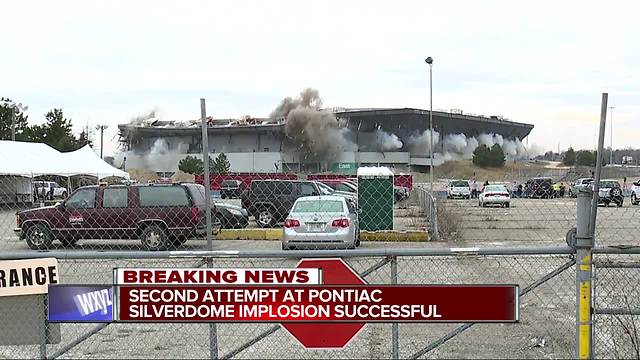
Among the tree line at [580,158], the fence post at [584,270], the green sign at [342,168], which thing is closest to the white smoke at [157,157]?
the green sign at [342,168]

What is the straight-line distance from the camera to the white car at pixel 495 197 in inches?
1521

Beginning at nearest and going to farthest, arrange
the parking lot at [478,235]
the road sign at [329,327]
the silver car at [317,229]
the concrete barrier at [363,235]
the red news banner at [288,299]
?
1. the red news banner at [288,299]
2. the road sign at [329,327]
3. the silver car at [317,229]
4. the parking lot at [478,235]
5. the concrete barrier at [363,235]

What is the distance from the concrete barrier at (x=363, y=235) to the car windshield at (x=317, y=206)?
3.98 meters

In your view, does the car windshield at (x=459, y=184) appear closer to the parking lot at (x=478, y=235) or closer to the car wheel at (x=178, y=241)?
the parking lot at (x=478, y=235)

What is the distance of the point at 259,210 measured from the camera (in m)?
24.5

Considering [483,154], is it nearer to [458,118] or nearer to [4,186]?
[458,118]

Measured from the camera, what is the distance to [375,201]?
21.9 meters

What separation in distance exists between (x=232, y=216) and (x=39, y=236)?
6778 mm

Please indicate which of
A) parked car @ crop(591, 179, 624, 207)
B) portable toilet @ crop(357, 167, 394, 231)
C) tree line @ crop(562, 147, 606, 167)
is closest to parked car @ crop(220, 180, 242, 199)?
portable toilet @ crop(357, 167, 394, 231)

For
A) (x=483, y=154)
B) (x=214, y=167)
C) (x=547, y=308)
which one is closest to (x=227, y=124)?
(x=214, y=167)

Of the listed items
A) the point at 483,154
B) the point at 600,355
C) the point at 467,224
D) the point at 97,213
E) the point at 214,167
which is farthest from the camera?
the point at 483,154

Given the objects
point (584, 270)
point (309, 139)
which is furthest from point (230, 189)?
point (309, 139)

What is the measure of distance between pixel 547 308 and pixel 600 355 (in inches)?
100

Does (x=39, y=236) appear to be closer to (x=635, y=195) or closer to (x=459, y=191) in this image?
(x=635, y=195)
